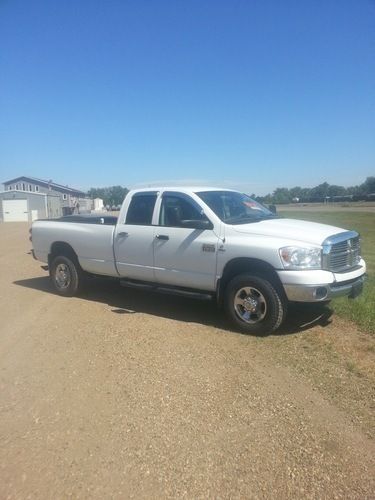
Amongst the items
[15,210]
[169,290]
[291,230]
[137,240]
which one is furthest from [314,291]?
[15,210]

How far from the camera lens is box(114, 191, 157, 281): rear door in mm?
6602

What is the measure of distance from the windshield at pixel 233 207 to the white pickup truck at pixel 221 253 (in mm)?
17

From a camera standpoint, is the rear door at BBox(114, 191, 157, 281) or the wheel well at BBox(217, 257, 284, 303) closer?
the wheel well at BBox(217, 257, 284, 303)

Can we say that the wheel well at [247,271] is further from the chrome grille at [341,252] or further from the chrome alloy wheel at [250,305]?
the chrome grille at [341,252]

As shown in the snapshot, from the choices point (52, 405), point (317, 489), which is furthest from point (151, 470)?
point (52, 405)

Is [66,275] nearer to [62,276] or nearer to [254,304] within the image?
[62,276]

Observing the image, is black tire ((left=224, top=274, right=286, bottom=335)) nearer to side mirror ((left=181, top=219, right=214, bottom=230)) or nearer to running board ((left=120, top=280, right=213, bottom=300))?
running board ((left=120, top=280, right=213, bottom=300))

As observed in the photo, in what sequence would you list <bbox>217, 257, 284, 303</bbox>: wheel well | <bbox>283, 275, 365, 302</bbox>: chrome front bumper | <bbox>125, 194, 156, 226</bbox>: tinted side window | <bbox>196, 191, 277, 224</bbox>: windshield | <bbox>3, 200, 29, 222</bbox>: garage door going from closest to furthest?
1. <bbox>283, 275, 365, 302</bbox>: chrome front bumper
2. <bbox>217, 257, 284, 303</bbox>: wheel well
3. <bbox>196, 191, 277, 224</bbox>: windshield
4. <bbox>125, 194, 156, 226</bbox>: tinted side window
5. <bbox>3, 200, 29, 222</bbox>: garage door

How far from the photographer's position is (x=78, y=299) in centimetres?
776

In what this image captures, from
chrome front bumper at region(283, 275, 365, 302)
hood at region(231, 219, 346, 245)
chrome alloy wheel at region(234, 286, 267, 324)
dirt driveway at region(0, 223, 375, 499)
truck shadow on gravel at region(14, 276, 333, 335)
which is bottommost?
dirt driveway at region(0, 223, 375, 499)

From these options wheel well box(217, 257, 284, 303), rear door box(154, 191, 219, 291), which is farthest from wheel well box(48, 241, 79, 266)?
wheel well box(217, 257, 284, 303)

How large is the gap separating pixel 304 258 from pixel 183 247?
175cm

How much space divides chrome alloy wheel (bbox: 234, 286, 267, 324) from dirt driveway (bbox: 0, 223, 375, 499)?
0.27m

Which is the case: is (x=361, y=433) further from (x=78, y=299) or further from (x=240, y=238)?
(x=78, y=299)
